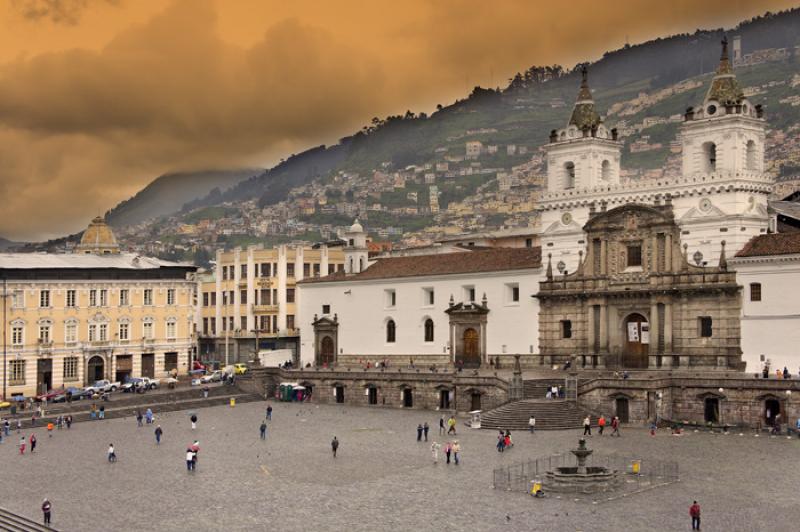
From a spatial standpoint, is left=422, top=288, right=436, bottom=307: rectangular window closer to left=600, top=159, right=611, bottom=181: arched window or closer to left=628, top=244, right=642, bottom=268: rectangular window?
left=600, top=159, right=611, bottom=181: arched window

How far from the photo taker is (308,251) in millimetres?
93125

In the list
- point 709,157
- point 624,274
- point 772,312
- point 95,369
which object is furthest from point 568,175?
point 95,369

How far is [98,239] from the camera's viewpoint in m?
99.1

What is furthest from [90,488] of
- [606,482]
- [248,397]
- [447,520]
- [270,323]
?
[270,323]

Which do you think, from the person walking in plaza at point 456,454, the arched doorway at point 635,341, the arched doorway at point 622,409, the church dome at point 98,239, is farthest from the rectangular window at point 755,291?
the church dome at point 98,239

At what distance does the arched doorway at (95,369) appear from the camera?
7262 cm

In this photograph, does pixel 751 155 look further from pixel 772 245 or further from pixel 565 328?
pixel 565 328

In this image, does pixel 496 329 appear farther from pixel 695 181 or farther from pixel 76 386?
pixel 76 386

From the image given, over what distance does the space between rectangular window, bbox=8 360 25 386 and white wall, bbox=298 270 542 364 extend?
19.4m

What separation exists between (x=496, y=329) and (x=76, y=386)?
27790mm

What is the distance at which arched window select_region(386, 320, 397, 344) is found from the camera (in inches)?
2891

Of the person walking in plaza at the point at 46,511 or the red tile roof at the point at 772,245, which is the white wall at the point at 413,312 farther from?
the person walking in plaza at the point at 46,511

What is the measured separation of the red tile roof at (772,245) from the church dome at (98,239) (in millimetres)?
59679

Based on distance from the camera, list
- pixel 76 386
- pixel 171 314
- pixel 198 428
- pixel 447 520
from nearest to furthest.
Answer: pixel 447 520 < pixel 198 428 < pixel 76 386 < pixel 171 314
